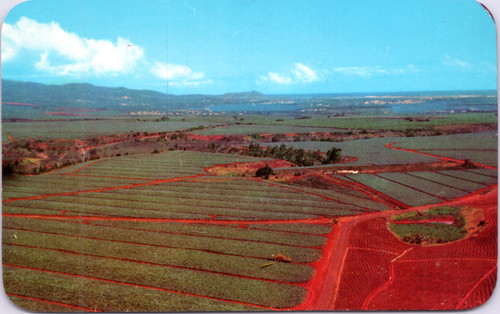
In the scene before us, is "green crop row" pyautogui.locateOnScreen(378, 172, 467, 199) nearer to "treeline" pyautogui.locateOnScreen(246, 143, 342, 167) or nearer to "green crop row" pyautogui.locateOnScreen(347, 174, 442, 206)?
"green crop row" pyautogui.locateOnScreen(347, 174, 442, 206)

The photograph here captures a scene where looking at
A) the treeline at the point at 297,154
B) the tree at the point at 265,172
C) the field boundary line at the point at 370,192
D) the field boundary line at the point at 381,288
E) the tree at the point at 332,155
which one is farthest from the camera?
the tree at the point at 265,172

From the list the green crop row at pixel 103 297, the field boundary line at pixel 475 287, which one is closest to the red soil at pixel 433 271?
the field boundary line at pixel 475 287

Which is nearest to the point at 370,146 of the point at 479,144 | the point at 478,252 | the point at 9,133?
the point at 479,144

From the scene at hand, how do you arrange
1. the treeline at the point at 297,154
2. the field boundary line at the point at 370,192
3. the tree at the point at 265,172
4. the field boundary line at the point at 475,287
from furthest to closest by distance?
the tree at the point at 265,172, the treeline at the point at 297,154, the field boundary line at the point at 370,192, the field boundary line at the point at 475,287

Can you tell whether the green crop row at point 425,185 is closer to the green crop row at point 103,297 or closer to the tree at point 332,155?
the tree at point 332,155

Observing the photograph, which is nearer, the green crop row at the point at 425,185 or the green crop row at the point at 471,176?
the green crop row at the point at 471,176

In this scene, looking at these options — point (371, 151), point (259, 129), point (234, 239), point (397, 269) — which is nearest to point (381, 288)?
point (397, 269)

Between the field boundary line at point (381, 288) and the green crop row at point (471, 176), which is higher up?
the green crop row at point (471, 176)

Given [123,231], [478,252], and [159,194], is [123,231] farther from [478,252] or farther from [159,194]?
[478,252]
